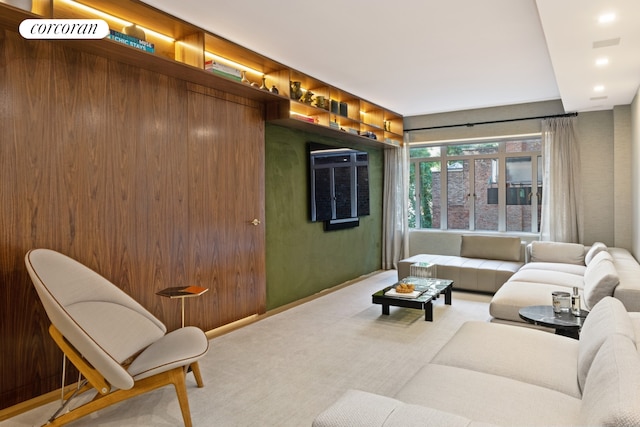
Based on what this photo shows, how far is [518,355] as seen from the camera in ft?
6.91

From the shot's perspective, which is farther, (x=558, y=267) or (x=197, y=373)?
(x=558, y=267)

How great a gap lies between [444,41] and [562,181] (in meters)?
3.30

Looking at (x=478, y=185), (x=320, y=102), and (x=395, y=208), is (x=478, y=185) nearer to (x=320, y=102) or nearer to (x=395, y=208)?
(x=395, y=208)

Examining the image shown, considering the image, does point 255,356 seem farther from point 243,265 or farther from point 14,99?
point 14,99

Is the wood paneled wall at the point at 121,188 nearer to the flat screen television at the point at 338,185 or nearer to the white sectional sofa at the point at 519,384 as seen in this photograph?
the flat screen television at the point at 338,185

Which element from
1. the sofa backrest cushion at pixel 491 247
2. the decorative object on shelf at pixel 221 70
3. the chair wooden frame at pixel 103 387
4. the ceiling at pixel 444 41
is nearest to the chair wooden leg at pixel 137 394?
the chair wooden frame at pixel 103 387

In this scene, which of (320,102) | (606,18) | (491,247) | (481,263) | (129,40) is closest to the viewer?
(606,18)

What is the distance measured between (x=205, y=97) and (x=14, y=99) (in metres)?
1.53

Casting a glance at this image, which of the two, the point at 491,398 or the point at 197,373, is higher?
the point at 491,398

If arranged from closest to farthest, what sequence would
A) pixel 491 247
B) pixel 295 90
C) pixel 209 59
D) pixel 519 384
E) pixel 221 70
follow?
1. pixel 519 384
2. pixel 221 70
3. pixel 209 59
4. pixel 295 90
5. pixel 491 247

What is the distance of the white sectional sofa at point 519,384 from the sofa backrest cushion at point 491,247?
3.53 m

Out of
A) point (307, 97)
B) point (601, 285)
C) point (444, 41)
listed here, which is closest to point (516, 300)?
point (601, 285)

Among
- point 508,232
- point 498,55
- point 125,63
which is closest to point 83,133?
point 125,63

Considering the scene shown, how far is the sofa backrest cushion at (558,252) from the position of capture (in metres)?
5.16
